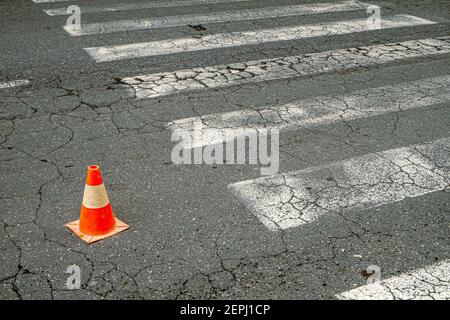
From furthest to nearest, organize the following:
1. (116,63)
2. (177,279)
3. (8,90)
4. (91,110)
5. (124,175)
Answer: (116,63) < (8,90) < (91,110) < (124,175) < (177,279)

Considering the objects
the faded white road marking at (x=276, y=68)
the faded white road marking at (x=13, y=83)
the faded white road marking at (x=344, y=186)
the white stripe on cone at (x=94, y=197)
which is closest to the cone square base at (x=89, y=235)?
the white stripe on cone at (x=94, y=197)

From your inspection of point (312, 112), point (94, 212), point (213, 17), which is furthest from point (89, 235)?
point (213, 17)

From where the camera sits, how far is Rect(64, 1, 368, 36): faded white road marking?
8.55 meters

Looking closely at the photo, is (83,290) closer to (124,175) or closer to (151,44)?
(124,175)

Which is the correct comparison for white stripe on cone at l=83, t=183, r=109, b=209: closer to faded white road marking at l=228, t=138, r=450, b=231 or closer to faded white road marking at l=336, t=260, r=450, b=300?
faded white road marking at l=228, t=138, r=450, b=231

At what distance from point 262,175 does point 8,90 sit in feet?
11.2

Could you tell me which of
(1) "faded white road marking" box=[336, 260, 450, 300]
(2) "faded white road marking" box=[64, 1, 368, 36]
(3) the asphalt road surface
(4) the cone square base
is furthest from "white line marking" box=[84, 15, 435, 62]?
(1) "faded white road marking" box=[336, 260, 450, 300]

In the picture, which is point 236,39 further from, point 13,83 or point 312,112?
point 13,83

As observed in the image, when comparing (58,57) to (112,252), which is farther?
(58,57)

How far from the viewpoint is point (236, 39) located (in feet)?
27.1

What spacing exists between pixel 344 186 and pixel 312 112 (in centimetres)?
156

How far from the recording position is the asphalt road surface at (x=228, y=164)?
3621 mm

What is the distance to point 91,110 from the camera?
5930mm
